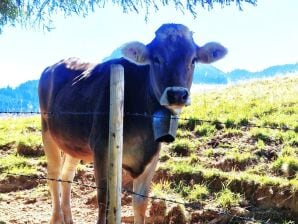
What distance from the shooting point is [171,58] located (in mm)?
5461

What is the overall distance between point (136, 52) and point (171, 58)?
0.46 m

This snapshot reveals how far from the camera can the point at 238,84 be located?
1627cm

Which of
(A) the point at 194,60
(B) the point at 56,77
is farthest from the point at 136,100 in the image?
(B) the point at 56,77

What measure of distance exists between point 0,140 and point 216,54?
610 centimetres

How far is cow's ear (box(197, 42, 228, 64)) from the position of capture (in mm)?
5980

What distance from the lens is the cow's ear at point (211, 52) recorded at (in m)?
5.98

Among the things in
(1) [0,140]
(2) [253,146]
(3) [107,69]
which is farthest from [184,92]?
(1) [0,140]

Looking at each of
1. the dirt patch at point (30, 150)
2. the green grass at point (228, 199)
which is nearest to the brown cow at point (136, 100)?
the green grass at point (228, 199)

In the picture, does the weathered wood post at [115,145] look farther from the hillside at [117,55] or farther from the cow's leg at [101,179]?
the hillside at [117,55]

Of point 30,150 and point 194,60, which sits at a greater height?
point 194,60

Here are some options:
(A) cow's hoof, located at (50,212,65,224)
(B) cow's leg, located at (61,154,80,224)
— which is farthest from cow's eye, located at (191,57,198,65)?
(A) cow's hoof, located at (50,212,65,224)

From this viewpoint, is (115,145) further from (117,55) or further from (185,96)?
(117,55)

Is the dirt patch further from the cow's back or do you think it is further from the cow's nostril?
the cow's nostril

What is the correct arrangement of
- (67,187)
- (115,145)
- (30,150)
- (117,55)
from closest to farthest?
(115,145) < (67,187) < (30,150) < (117,55)
